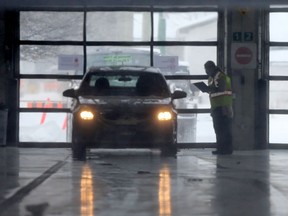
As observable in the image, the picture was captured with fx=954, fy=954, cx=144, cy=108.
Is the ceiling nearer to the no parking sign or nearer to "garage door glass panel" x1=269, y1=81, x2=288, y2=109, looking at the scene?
the no parking sign

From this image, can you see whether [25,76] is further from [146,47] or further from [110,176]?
[110,176]

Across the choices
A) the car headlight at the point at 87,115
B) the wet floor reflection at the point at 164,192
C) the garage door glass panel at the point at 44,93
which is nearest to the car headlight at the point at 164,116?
the car headlight at the point at 87,115

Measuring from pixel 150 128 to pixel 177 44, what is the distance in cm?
400

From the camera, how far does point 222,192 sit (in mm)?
12914

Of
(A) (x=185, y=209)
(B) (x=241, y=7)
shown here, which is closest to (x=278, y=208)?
(A) (x=185, y=209)

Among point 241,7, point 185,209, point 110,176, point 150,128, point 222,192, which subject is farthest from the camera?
point 241,7

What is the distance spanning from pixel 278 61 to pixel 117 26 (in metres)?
3.56

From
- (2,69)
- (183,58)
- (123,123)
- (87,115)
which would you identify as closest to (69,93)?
(87,115)

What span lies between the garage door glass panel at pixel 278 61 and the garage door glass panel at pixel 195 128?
1744mm

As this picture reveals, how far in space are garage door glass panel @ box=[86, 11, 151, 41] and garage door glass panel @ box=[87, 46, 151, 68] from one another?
22cm

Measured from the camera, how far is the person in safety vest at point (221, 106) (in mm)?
18906

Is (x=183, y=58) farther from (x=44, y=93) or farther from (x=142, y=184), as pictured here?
(x=142, y=184)

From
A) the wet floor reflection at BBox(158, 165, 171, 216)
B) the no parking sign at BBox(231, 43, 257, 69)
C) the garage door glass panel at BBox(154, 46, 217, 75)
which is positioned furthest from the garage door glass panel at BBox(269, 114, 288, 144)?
the wet floor reflection at BBox(158, 165, 171, 216)

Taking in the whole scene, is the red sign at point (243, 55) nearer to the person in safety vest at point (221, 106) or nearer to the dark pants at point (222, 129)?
the person in safety vest at point (221, 106)
